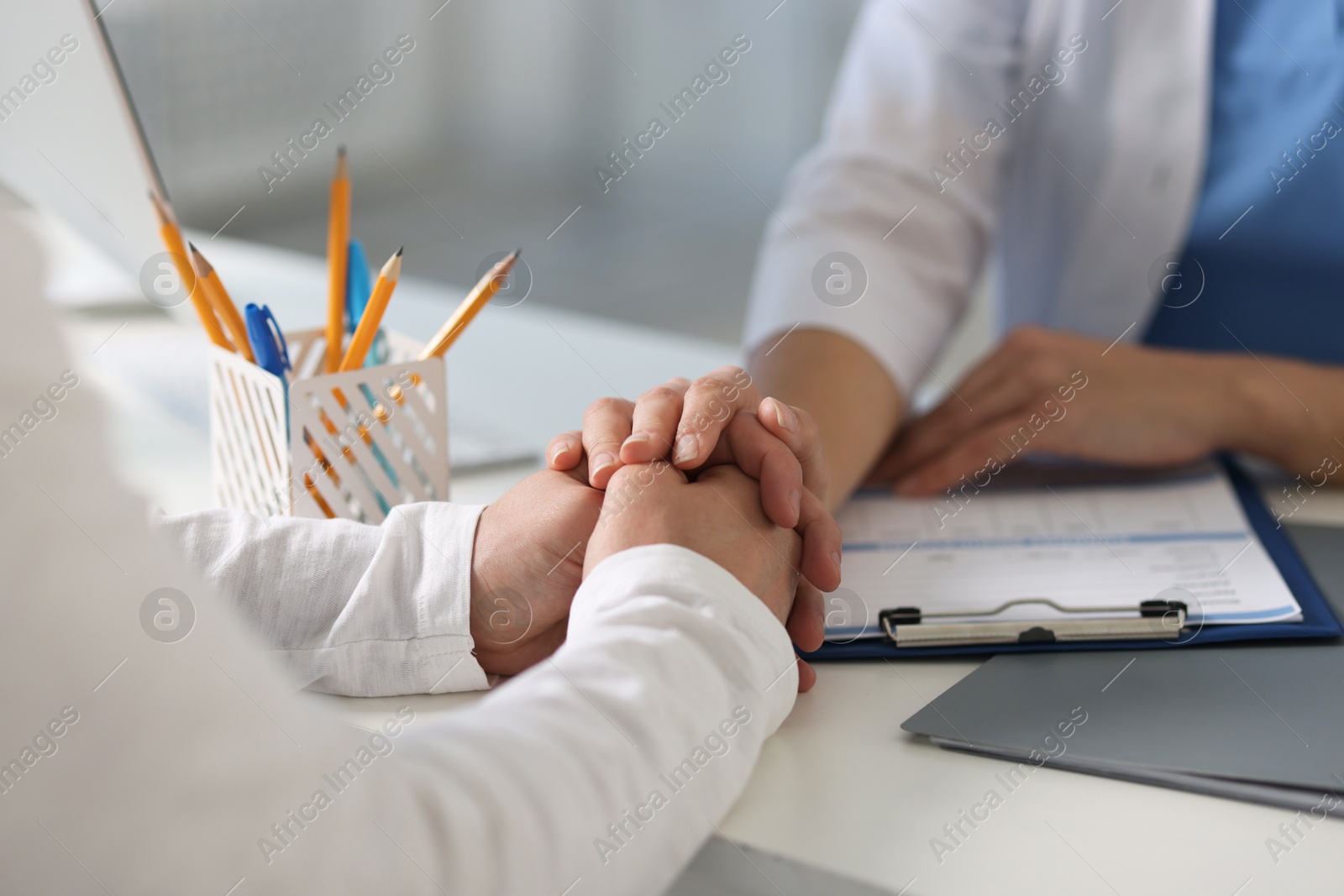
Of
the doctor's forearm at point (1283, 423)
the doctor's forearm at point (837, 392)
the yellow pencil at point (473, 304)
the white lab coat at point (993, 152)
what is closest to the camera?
the yellow pencil at point (473, 304)

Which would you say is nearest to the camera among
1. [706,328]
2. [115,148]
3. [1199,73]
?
[115,148]

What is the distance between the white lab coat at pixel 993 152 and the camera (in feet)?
3.68

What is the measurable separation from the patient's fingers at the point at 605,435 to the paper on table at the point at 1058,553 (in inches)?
6.7

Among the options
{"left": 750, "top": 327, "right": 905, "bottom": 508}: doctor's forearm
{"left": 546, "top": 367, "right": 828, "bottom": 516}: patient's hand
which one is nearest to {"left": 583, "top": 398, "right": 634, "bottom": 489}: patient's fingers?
{"left": 546, "top": 367, "right": 828, "bottom": 516}: patient's hand

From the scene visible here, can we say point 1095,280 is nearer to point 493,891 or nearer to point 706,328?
point 493,891

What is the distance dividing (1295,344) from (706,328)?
2888 mm

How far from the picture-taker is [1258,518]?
84 cm

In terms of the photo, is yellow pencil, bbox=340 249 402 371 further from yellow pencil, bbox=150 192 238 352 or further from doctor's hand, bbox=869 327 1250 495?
doctor's hand, bbox=869 327 1250 495

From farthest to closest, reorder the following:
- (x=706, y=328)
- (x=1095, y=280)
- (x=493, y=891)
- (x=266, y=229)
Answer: (x=266, y=229) → (x=706, y=328) → (x=1095, y=280) → (x=493, y=891)

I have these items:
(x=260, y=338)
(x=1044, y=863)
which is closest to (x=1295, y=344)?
(x=1044, y=863)

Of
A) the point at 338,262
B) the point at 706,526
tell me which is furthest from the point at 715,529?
the point at 338,262

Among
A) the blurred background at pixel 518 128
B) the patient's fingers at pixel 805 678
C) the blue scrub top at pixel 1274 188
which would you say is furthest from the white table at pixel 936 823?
the blurred background at pixel 518 128

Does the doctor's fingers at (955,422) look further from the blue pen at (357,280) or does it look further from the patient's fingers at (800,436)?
the blue pen at (357,280)

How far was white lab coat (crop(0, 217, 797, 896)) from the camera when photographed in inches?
12.7
